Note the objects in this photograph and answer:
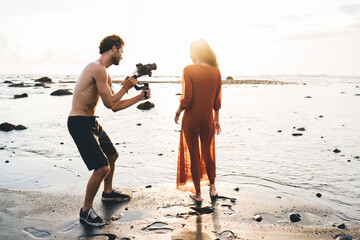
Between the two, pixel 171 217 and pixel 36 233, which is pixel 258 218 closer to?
pixel 171 217

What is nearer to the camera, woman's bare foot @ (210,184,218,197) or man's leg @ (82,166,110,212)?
man's leg @ (82,166,110,212)

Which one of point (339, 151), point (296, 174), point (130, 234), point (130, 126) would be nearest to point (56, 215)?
point (130, 234)

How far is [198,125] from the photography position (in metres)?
4.96

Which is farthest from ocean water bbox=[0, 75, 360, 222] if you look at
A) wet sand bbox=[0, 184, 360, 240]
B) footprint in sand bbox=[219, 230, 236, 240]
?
footprint in sand bbox=[219, 230, 236, 240]

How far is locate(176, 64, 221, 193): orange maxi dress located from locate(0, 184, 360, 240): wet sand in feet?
1.29

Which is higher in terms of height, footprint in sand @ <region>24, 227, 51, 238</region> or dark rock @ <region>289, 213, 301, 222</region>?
dark rock @ <region>289, 213, 301, 222</region>

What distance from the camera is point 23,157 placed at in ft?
25.9

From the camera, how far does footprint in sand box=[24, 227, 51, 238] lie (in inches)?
155

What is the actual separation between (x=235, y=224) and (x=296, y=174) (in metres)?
2.83

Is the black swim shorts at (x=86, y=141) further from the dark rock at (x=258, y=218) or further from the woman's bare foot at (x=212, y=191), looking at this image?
the dark rock at (x=258, y=218)

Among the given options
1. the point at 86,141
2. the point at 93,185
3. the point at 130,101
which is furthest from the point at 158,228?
the point at 130,101

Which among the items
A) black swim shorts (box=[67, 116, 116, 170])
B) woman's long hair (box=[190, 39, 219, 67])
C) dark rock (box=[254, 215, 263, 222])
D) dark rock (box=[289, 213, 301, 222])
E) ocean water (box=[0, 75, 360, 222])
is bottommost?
ocean water (box=[0, 75, 360, 222])

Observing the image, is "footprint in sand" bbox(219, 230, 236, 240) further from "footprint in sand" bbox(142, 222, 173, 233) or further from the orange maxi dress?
the orange maxi dress

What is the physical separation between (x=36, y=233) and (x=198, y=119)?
113 inches
